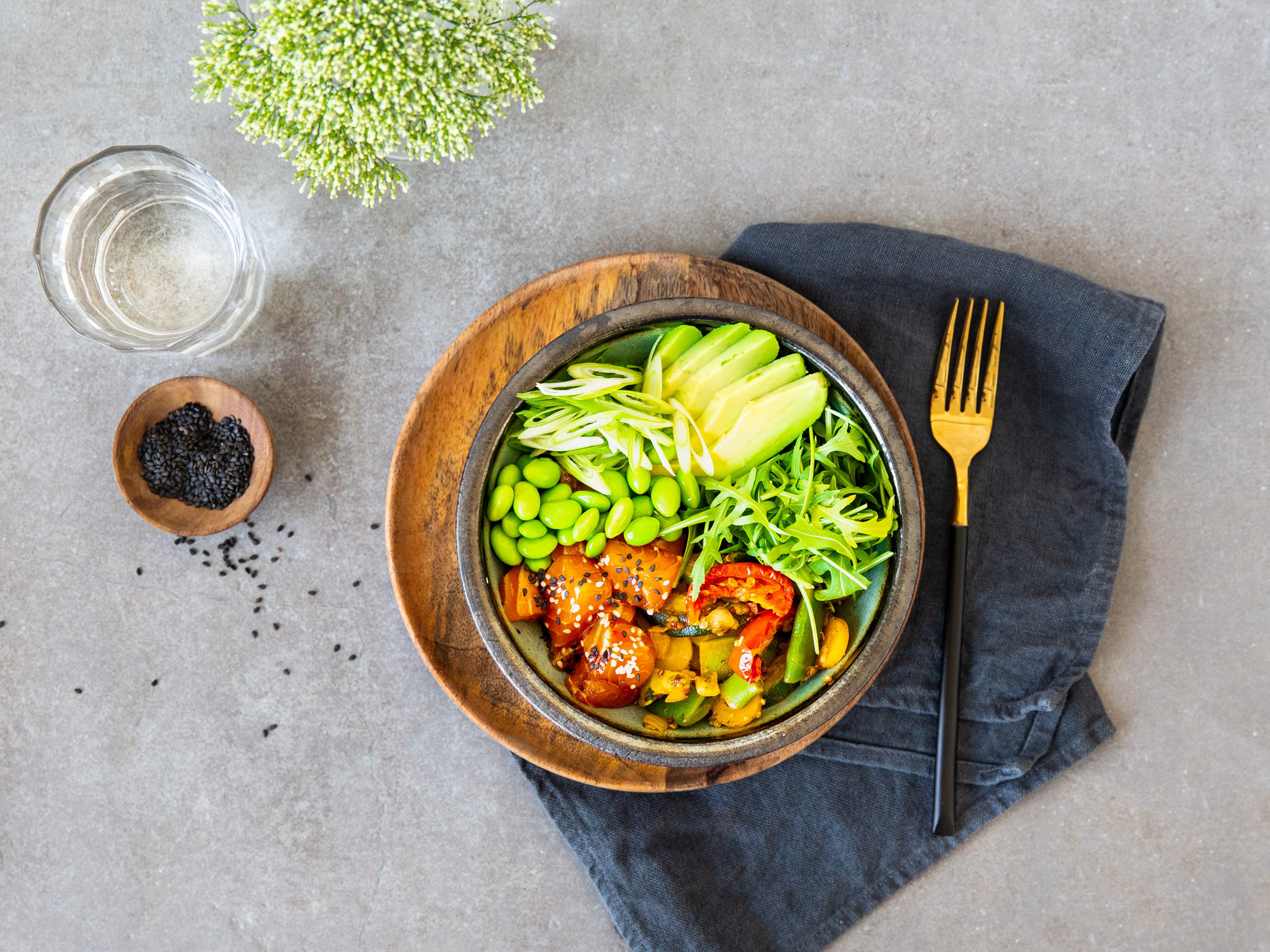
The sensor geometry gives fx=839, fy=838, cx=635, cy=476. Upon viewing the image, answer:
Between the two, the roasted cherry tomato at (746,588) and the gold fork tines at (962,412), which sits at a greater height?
the gold fork tines at (962,412)

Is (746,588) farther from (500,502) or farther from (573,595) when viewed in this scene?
(500,502)

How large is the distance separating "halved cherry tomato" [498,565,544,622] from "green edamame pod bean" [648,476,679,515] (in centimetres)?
31

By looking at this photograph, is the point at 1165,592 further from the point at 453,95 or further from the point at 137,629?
the point at 137,629

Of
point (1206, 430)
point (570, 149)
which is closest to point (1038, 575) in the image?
point (1206, 430)

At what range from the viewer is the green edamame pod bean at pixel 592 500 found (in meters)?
1.75

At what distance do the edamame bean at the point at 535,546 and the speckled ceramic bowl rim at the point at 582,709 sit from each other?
101 millimetres

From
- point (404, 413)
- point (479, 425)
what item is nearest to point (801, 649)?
point (479, 425)

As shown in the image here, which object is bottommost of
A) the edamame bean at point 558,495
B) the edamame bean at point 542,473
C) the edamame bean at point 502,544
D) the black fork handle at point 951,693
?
the black fork handle at point 951,693

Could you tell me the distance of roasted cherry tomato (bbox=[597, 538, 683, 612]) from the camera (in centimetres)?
175

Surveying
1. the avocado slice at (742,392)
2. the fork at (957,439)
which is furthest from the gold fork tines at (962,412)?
the avocado slice at (742,392)

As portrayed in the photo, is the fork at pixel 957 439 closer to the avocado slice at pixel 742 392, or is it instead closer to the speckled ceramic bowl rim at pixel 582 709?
the speckled ceramic bowl rim at pixel 582 709

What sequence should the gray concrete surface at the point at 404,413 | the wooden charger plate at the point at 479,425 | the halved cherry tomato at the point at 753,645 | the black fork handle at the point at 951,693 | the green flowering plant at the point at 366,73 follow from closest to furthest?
the green flowering plant at the point at 366,73 → the halved cherry tomato at the point at 753,645 → the wooden charger plate at the point at 479,425 → the black fork handle at the point at 951,693 → the gray concrete surface at the point at 404,413

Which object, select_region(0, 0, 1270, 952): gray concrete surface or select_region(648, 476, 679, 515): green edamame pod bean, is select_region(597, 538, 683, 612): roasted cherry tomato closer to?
select_region(648, 476, 679, 515): green edamame pod bean

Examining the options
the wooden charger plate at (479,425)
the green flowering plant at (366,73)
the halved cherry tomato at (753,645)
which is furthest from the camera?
the wooden charger plate at (479,425)
